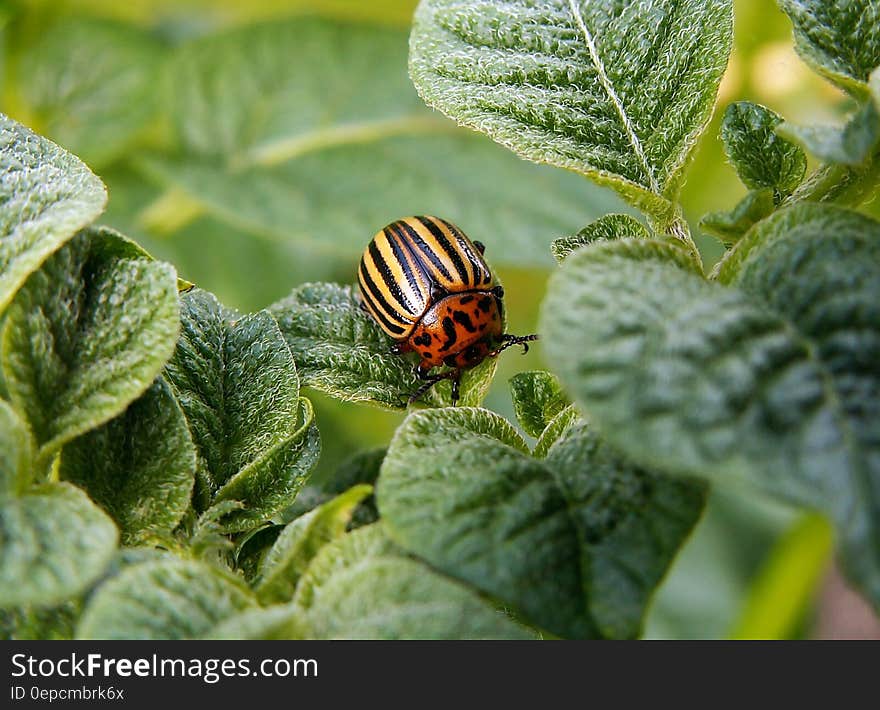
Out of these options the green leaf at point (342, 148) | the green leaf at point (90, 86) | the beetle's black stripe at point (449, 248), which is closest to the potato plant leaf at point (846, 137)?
the beetle's black stripe at point (449, 248)

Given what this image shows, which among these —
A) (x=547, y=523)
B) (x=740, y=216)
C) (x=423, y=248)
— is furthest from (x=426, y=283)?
(x=547, y=523)

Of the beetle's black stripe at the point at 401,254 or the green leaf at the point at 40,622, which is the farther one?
the beetle's black stripe at the point at 401,254

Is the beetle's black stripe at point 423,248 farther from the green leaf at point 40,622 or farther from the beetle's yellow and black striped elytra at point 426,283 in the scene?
the green leaf at point 40,622

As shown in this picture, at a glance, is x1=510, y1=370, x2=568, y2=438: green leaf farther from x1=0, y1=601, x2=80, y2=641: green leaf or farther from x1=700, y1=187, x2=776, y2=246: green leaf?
x1=0, y1=601, x2=80, y2=641: green leaf

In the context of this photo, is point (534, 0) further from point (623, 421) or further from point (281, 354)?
point (623, 421)

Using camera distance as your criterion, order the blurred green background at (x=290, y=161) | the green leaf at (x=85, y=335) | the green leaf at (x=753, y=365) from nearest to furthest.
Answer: the green leaf at (x=753, y=365)
the green leaf at (x=85, y=335)
the blurred green background at (x=290, y=161)

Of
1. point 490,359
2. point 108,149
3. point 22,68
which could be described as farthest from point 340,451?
point 22,68
